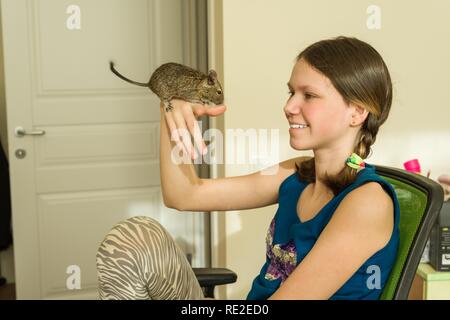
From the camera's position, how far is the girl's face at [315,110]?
118 centimetres

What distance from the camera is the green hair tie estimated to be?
1.23 metres

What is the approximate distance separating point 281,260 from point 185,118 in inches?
14.9

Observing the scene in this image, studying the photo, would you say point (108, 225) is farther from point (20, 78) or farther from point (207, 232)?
point (20, 78)

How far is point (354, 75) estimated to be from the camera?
1.17 meters

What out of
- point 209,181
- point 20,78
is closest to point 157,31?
point 20,78

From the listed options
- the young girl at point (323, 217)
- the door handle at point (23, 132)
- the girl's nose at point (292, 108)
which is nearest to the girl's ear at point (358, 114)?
the young girl at point (323, 217)

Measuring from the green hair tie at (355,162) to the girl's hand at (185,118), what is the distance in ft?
0.95

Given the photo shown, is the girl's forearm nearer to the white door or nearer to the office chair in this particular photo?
the office chair

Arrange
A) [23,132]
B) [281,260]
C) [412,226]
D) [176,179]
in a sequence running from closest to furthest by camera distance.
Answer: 1. [412,226]
2. [281,260]
3. [176,179]
4. [23,132]

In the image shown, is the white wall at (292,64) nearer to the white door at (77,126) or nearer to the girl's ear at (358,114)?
the white door at (77,126)

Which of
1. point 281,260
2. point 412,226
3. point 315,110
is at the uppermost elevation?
point 315,110

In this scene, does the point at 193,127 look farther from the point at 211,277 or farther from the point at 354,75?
the point at 211,277

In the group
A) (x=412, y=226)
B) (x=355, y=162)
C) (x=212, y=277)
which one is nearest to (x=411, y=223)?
(x=412, y=226)

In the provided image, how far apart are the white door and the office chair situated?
1.76m
